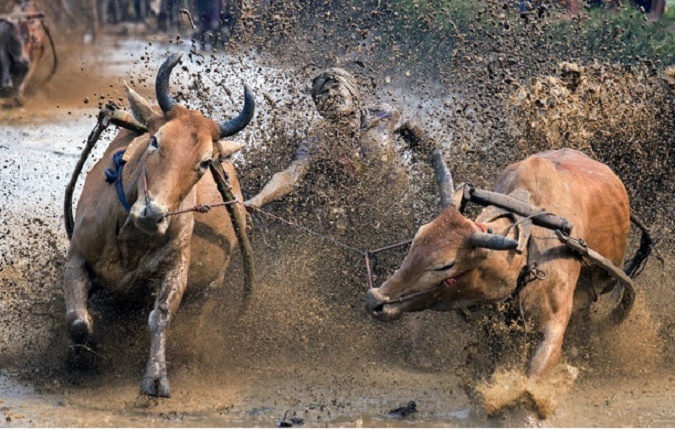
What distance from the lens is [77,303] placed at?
7184 mm

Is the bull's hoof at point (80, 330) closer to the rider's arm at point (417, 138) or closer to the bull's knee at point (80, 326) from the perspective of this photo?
the bull's knee at point (80, 326)

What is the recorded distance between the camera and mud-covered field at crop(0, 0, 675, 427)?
7.02m

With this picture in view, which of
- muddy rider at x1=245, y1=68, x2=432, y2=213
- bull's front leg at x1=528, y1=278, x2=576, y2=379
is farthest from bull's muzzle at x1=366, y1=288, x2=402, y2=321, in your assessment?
muddy rider at x1=245, y1=68, x2=432, y2=213

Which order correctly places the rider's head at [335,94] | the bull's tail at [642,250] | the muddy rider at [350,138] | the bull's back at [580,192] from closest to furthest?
the bull's back at [580,192] → the bull's tail at [642,250] → the muddy rider at [350,138] → the rider's head at [335,94]

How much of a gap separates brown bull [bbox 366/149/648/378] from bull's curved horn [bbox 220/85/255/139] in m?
1.10

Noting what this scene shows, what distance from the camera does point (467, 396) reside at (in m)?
7.27

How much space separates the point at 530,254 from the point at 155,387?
2086 mm

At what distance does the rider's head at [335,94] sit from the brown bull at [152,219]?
1823mm

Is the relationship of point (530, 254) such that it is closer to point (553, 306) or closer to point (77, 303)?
point (553, 306)

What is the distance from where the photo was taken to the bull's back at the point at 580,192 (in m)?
7.26

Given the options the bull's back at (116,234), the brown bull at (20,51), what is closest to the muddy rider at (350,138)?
the bull's back at (116,234)

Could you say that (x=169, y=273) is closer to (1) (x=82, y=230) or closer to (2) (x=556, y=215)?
(1) (x=82, y=230)

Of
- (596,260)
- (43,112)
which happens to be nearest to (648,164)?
(596,260)

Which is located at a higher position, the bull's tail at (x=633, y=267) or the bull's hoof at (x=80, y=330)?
the bull's hoof at (x=80, y=330)
